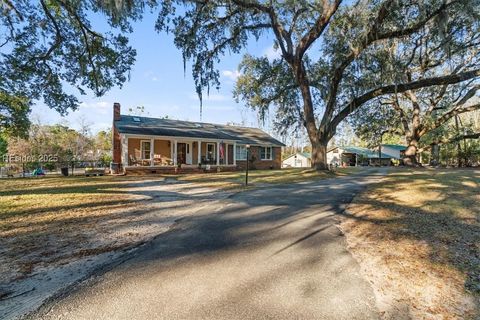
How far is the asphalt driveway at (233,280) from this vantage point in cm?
243

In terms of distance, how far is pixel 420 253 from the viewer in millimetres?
3701

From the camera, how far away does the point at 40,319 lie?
229 cm

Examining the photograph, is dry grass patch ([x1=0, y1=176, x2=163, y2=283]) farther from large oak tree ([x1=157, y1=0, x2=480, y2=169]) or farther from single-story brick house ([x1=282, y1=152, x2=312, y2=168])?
single-story brick house ([x1=282, y1=152, x2=312, y2=168])

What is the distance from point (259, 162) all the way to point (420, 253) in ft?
67.6

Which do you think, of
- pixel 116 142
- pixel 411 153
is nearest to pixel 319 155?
pixel 116 142

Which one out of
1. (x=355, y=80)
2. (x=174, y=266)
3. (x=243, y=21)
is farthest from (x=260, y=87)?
(x=174, y=266)

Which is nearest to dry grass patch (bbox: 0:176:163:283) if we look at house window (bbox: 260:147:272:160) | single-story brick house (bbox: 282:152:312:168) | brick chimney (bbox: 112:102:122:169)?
brick chimney (bbox: 112:102:122:169)

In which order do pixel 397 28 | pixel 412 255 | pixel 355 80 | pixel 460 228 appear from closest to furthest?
pixel 412 255 < pixel 460 228 < pixel 397 28 < pixel 355 80

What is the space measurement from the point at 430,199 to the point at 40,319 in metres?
8.95

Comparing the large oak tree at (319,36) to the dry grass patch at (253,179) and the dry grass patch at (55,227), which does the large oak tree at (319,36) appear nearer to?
the dry grass patch at (253,179)

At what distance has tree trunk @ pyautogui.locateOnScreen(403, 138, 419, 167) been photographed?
25922mm

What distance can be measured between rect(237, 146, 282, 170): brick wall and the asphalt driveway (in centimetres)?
1801

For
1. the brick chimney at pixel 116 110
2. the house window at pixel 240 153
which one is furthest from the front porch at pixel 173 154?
the brick chimney at pixel 116 110

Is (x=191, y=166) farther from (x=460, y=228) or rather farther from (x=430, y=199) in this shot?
(x=460, y=228)
